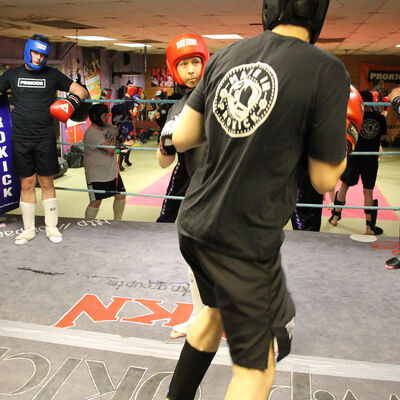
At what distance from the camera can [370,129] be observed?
399 centimetres

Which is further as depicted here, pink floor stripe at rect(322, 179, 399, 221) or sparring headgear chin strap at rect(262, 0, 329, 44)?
pink floor stripe at rect(322, 179, 399, 221)

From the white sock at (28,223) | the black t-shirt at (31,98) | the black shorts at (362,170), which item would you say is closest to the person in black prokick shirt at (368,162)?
the black shorts at (362,170)

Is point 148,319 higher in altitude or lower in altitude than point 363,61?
lower

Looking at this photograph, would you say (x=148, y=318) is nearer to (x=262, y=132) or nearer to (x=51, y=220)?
(x=262, y=132)

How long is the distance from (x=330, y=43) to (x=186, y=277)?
9.71 metres

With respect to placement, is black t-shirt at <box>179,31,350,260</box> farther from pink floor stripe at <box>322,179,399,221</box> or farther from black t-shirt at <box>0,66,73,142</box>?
pink floor stripe at <box>322,179,399,221</box>

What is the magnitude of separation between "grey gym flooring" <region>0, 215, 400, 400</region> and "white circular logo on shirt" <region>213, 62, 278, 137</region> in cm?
96

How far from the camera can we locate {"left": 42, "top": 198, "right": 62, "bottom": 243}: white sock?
9.33 ft

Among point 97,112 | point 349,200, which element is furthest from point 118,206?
point 349,200

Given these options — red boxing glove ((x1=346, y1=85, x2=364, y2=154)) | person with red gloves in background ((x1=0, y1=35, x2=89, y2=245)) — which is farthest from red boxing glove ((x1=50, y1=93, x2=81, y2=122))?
red boxing glove ((x1=346, y1=85, x2=364, y2=154))

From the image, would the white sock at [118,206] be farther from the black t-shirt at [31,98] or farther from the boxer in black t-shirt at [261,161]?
the boxer in black t-shirt at [261,161]

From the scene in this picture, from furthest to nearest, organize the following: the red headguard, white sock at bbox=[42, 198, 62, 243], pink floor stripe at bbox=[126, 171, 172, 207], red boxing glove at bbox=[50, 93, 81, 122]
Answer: pink floor stripe at bbox=[126, 171, 172, 207]
white sock at bbox=[42, 198, 62, 243]
red boxing glove at bbox=[50, 93, 81, 122]
the red headguard

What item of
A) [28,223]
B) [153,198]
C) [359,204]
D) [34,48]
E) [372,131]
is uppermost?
[34,48]

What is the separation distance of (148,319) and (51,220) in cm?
140
